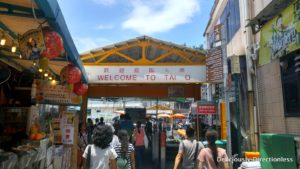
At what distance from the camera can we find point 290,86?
254 inches

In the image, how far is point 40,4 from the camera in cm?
339

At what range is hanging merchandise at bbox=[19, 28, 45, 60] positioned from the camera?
4.09 meters

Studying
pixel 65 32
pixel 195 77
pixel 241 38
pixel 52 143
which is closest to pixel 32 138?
pixel 52 143

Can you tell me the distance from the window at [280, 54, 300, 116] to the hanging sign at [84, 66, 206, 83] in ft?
13.2

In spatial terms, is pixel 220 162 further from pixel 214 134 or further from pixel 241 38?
pixel 241 38

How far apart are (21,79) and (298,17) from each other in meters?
7.09

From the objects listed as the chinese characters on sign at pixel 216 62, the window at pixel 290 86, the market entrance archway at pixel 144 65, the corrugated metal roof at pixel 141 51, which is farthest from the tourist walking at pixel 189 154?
the corrugated metal roof at pixel 141 51

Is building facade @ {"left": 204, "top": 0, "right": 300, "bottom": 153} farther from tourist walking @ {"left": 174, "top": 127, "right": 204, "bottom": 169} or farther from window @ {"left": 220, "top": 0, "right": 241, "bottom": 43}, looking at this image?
tourist walking @ {"left": 174, "top": 127, "right": 204, "bottom": 169}

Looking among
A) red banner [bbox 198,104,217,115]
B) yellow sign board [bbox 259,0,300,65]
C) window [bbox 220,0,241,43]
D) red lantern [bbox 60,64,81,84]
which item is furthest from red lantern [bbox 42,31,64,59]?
window [bbox 220,0,241,43]

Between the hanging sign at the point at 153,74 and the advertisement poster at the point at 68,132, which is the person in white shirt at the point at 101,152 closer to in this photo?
the advertisement poster at the point at 68,132

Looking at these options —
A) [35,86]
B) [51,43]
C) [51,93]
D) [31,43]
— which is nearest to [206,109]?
[51,93]

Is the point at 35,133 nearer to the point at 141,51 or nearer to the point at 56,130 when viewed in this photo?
the point at 56,130

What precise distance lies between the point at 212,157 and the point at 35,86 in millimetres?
3955

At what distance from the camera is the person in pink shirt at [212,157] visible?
435 centimetres
